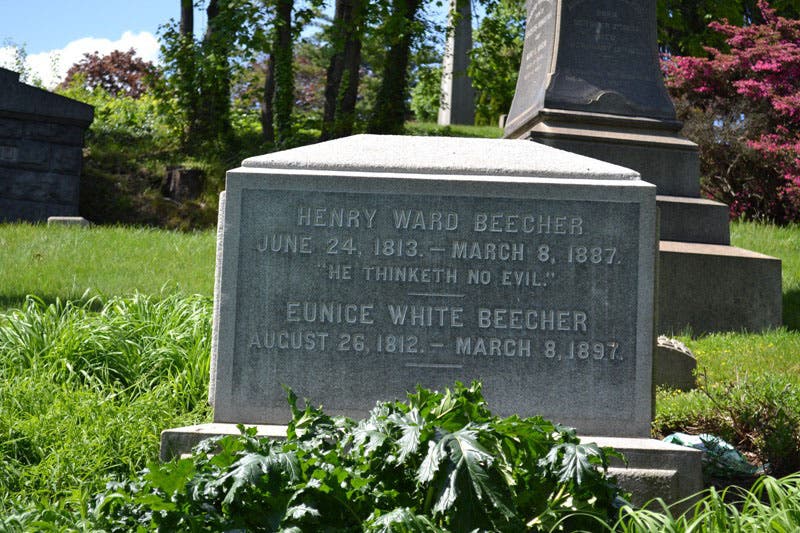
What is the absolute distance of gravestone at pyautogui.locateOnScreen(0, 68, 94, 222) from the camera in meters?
13.1

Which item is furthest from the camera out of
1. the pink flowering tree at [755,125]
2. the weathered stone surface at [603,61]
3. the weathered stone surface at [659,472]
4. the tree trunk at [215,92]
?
the tree trunk at [215,92]

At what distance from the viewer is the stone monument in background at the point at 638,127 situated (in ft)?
24.2

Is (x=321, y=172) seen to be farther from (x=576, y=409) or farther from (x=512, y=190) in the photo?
(x=576, y=409)

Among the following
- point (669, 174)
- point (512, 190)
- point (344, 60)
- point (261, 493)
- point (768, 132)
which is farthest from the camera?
point (344, 60)

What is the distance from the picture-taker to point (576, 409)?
12.6 ft

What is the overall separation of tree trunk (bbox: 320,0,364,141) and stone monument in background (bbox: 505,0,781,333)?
8315mm

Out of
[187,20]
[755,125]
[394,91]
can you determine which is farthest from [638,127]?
[187,20]

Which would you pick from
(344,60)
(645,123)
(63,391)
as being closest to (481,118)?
(344,60)

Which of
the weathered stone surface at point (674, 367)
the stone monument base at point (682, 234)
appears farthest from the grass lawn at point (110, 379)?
the stone monument base at point (682, 234)

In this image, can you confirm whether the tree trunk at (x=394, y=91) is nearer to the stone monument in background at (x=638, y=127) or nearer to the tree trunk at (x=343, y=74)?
the tree trunk at (x=343, y=74)

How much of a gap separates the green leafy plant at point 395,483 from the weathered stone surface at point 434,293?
766mm

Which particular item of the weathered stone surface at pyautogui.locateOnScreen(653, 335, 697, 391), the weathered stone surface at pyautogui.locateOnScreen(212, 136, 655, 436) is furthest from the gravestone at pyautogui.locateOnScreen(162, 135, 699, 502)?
the weathered stone surface at pyautogui.locateOnScreen(653, 335, 697, 391)

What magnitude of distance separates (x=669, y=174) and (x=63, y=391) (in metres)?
5.49

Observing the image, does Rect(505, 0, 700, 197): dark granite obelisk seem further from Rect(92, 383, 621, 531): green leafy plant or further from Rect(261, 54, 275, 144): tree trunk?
Rect(261, 54, 275, 144): tree trunk
